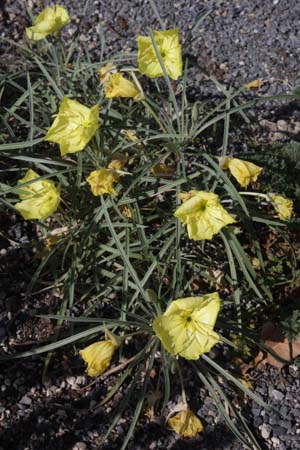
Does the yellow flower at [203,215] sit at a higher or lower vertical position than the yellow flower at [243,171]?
lower

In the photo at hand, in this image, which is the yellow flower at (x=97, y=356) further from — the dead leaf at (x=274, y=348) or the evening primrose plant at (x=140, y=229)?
the dead leaf at (x=274, y=348)

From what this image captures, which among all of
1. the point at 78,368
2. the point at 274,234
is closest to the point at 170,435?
the point at 78,368

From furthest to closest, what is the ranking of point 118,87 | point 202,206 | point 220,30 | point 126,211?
point 220,30 < point 126,211 < point 118,87 < point 202,206

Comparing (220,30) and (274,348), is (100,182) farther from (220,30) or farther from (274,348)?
(220,30)

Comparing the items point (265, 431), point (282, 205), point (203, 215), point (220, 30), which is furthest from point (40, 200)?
point (220, 30)

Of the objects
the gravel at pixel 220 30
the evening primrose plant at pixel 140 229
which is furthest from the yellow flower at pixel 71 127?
the gravel at pixel 220 30

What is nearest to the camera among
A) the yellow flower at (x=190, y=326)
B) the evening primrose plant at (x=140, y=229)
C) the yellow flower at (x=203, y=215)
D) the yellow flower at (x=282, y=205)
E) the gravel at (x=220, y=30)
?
the yellow flower at (x=190, y=326)
